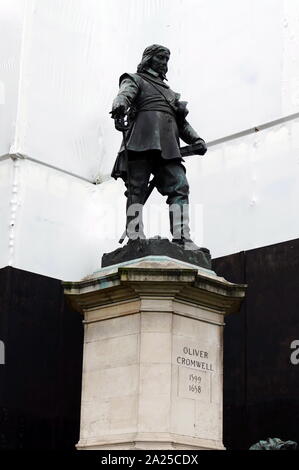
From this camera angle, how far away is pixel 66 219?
61.3 ft

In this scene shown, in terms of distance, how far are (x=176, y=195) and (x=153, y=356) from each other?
2.18 meters

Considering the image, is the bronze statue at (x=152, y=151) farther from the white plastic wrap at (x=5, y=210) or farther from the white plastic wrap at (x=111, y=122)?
the white plastic wrap at (x=5, y=210)

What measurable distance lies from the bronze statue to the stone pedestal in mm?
798

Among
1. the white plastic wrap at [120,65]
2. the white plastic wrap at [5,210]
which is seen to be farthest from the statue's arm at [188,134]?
the white plastic wrap at [5,210]

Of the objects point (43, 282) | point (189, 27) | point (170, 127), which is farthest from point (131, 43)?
point (170, 127)

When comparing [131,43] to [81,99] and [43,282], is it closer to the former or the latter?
[81,99]

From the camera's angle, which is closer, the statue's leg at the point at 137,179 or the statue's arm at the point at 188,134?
the statue's leg at the point at 137,179

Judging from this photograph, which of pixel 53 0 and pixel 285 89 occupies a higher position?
pixel 53 0

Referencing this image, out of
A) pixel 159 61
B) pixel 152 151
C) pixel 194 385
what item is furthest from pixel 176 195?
pixel 194 385

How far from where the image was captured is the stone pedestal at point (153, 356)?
11.8m
